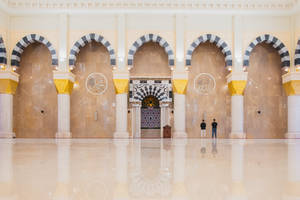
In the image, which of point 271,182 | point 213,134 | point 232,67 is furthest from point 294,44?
point 271,182

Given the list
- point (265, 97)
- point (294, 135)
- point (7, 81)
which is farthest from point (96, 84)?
point (294, 135)

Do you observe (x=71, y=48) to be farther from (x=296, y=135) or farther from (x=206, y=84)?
(x=296, y=135)

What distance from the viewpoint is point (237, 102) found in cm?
Result: 1005

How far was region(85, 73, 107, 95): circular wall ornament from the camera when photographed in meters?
10.9

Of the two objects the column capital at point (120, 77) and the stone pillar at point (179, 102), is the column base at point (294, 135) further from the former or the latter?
the column capital at point (120, 77)

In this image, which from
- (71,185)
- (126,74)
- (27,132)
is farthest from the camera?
(27,132)

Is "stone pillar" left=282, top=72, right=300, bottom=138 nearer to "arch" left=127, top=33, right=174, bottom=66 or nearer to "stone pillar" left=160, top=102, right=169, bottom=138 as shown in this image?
"arch" left=127, top=33, right=174, bottom=66

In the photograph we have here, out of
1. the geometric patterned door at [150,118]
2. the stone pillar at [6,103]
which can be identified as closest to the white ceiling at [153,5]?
the stone pillar at [6,103]

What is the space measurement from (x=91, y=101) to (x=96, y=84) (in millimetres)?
680

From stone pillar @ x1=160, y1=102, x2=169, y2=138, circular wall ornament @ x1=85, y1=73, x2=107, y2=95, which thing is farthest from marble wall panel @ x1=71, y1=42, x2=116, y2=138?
stone pillar @ x1=160, y1=102, x2=169, y2=138

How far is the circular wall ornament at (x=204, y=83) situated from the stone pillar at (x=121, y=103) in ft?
9.46

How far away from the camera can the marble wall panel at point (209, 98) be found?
→ 35.5 ft

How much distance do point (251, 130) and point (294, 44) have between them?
342cm

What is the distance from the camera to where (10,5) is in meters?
9.91
